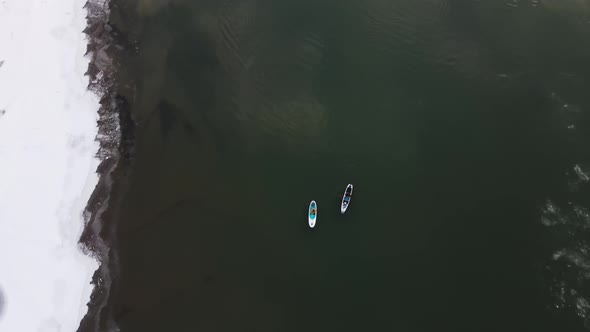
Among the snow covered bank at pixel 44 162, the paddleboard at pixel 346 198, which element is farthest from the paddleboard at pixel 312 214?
the snow covered bank at pixel 44 162

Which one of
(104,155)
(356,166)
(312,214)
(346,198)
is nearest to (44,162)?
(104,155)

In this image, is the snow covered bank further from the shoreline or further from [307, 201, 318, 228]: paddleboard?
[307, 201, 318, 228]: paddleboard

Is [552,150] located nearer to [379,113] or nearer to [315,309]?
[379,113]

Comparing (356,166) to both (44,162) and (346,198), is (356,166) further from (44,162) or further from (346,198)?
(44,162)

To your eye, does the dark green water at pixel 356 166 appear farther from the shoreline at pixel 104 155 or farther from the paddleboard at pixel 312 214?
the shoreline at pixel 104 155

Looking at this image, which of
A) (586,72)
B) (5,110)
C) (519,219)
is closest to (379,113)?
(519,219)

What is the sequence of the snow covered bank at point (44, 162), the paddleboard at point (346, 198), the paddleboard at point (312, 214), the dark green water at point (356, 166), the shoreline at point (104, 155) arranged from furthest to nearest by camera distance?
the paddleboard at point (346, 198) < the paddleboard at point (312, 214) < the snow covered bank at point (44, 162) < the shoreline at point (104, 155) < the dark green water at point (356, 166)

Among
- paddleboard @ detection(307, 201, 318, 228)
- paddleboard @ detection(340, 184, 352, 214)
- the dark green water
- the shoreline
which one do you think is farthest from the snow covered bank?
paddleboard @ detection(340, 184, 352, 214)

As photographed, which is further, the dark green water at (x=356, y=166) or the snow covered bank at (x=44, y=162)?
the snow covered bank at (x=44, y=162)
